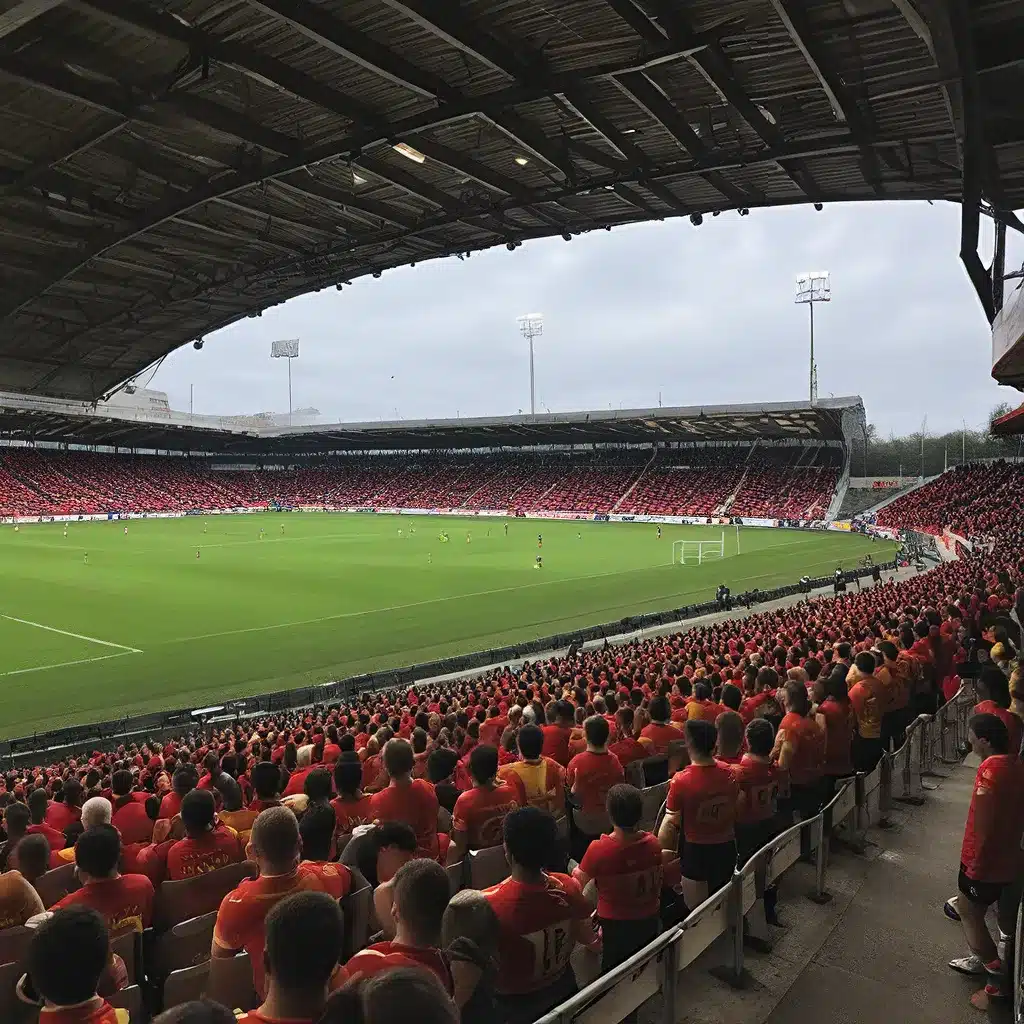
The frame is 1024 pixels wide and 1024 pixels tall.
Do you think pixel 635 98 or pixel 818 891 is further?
pixel 635 98

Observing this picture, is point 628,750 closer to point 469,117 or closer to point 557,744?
point 557,744

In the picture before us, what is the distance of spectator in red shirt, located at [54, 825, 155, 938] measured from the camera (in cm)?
400

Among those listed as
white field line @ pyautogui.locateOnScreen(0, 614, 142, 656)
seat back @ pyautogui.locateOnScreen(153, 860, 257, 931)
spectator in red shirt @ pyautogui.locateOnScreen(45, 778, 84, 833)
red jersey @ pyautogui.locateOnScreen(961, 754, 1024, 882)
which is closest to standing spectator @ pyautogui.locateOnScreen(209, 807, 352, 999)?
seat back @ pyautogui.locateOnScreen(153, 860, 257, 931)

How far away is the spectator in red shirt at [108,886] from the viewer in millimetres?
4004

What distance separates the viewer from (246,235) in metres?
18.5

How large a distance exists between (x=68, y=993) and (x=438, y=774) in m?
3.68

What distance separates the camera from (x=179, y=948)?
13.7 ft

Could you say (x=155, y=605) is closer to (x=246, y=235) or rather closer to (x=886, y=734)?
(x=246, y=235)

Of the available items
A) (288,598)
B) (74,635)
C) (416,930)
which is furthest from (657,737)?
(288,598)

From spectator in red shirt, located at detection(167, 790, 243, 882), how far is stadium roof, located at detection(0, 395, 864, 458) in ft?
194

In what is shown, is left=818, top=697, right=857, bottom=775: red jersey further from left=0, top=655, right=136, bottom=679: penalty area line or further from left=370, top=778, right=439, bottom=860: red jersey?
left=0, top=655, right=136, bottom=679: penalty area line

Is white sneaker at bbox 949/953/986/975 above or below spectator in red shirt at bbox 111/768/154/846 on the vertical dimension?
below

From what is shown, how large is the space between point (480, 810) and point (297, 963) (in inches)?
105

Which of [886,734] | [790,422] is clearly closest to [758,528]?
[790,422]
